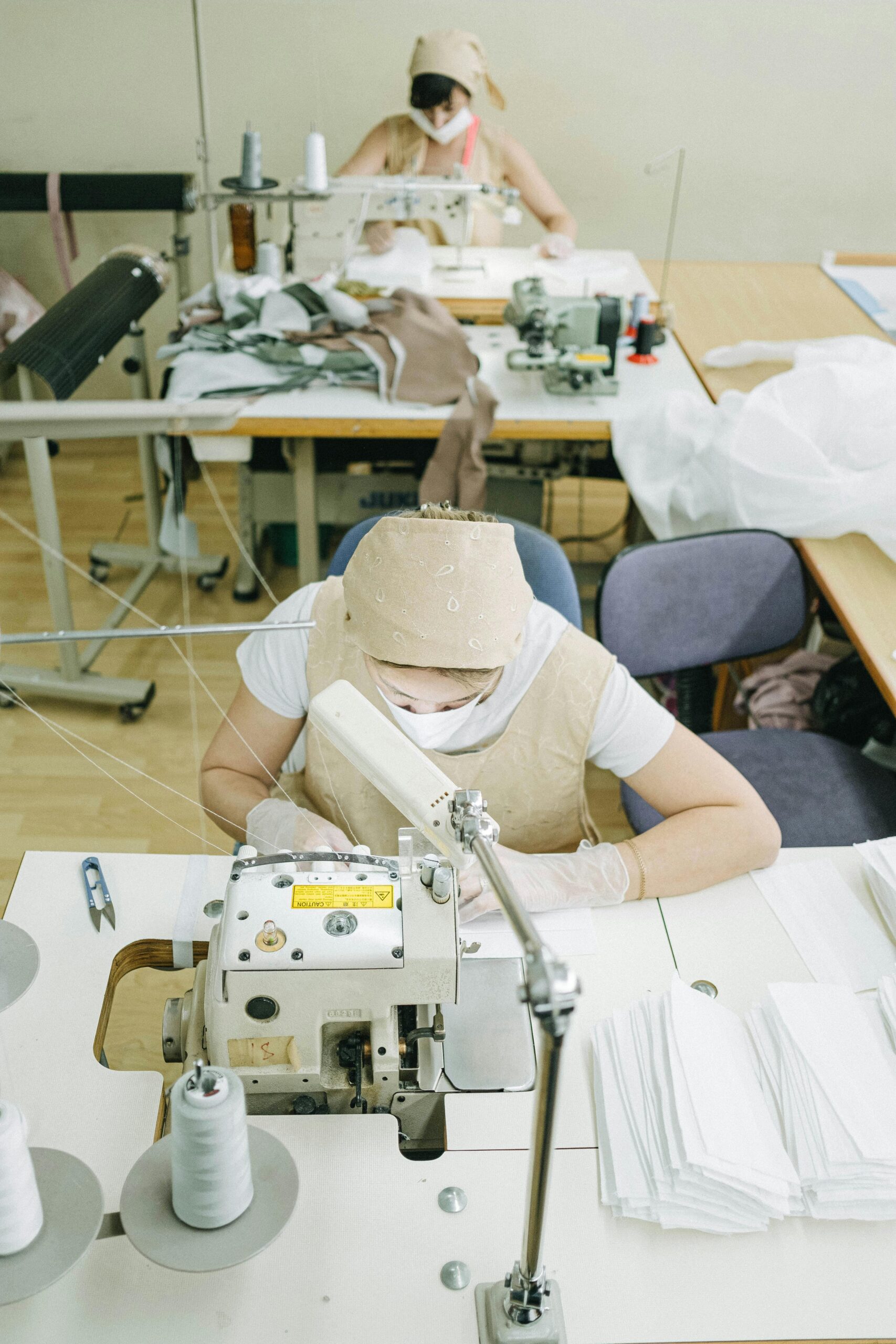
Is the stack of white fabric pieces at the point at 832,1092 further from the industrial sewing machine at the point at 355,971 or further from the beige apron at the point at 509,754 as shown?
the beige apron at the point at 509,754

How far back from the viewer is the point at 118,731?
9.91 ft

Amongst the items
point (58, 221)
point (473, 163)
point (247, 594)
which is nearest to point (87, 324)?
point (247, 594)

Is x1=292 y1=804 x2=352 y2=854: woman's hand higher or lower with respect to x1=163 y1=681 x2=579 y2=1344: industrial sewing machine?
lower

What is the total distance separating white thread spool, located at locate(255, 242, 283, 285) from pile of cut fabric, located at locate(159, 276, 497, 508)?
0.22 meters

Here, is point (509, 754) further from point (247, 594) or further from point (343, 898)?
point (247, 594)

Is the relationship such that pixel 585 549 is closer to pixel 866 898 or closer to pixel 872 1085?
pixel 866 898

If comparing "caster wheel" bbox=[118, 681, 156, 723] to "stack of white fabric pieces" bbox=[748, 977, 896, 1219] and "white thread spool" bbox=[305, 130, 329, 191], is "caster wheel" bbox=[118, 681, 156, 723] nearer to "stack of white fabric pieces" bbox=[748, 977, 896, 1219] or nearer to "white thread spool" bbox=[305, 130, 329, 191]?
"white thread spool" bbox=[305, 130, 329, 191]

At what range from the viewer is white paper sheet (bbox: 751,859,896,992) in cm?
140

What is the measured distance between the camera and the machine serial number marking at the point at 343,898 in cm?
114

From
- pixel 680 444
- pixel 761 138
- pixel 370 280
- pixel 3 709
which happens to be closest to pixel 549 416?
pixel 680 444

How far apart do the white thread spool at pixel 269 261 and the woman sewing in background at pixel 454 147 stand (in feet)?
1.42

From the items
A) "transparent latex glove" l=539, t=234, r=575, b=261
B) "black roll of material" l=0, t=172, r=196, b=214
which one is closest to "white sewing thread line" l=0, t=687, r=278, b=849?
"black roll of material" l=0, t=172, r=196, b=214

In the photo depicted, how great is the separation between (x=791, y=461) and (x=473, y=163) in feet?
6.89

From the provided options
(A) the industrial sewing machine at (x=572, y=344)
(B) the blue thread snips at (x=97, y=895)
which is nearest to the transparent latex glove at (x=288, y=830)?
(B) the blue thread snips at (x=97, y=895)
